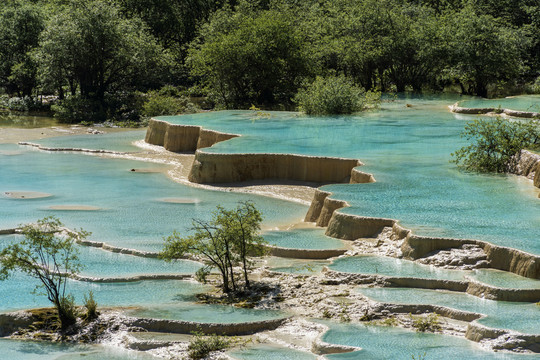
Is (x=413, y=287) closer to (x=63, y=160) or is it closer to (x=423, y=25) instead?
(x=63, y=160)

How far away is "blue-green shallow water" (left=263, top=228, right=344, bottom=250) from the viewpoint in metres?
14.4

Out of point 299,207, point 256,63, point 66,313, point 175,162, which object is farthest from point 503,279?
point 256,63

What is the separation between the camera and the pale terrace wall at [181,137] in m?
25.6

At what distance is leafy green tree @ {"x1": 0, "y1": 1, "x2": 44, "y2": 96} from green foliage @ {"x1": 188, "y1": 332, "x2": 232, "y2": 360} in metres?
31.6

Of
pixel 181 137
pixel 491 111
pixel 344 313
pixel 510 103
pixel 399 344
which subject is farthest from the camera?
pixel 510 103

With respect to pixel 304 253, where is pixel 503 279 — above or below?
above

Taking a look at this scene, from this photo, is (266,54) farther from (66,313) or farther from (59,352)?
(59,352)

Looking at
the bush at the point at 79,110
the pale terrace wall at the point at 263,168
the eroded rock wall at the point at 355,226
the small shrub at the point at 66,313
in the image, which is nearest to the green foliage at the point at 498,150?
the pale terrace wall at the point at 263,168

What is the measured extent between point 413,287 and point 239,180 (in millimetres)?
10261

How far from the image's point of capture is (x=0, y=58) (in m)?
39.7

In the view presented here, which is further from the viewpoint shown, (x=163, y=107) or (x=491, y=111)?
(x=163, y=107)

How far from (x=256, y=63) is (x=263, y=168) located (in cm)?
1425

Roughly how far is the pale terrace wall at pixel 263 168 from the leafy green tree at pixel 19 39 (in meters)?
20.5

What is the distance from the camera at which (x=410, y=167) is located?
62.4 ft
